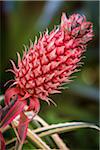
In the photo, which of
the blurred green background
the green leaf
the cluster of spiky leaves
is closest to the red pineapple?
the cluster of spiky leaves

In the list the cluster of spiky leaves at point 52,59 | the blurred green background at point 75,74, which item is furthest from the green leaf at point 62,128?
the blurred green background at point 75,74

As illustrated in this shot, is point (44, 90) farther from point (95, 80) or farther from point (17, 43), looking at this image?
point (95, 80)

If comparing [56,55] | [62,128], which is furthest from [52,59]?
[62,128]

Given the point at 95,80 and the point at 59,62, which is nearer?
the point at 59,62

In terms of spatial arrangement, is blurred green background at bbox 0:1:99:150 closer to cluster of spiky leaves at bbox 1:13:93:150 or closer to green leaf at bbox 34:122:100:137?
green leaf at bbox 34:122:100:137

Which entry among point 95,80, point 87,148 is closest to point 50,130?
point 87,148

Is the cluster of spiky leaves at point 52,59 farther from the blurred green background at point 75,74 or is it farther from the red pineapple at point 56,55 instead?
the blurred green background at point 75,74
